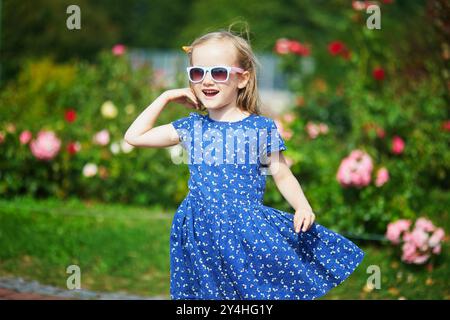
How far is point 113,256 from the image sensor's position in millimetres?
5707

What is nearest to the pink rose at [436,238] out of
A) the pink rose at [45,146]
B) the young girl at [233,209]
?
the young girl at [233,209]

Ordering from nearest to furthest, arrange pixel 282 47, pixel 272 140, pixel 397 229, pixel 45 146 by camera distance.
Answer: pixel 272 140
pixel 397 229
pixel 45 146
pixel 282 47

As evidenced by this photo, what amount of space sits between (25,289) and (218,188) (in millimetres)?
1971

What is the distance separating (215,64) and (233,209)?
2.05 ft

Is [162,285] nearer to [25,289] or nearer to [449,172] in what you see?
[25,289]

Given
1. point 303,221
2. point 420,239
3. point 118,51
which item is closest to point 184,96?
point 303,221

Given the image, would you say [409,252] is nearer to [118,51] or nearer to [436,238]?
[436,238]

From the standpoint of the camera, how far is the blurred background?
5355 mm

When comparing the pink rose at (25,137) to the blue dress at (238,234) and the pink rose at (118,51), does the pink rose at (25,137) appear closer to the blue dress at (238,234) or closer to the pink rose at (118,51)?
the pink rose at (118,51)

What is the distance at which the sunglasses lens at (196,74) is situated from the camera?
3.33 meters

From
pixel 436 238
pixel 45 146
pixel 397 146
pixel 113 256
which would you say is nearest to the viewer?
pixel 436 238

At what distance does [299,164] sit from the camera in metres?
6.62

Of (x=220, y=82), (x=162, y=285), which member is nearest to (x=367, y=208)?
(x=162, y=285)

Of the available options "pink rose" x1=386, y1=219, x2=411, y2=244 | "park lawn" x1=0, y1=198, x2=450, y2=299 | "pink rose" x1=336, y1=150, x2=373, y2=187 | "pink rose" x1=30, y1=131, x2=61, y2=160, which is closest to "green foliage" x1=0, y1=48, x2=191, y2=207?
"pink rose" x1=30, y1=131, x2=61, y2=160
